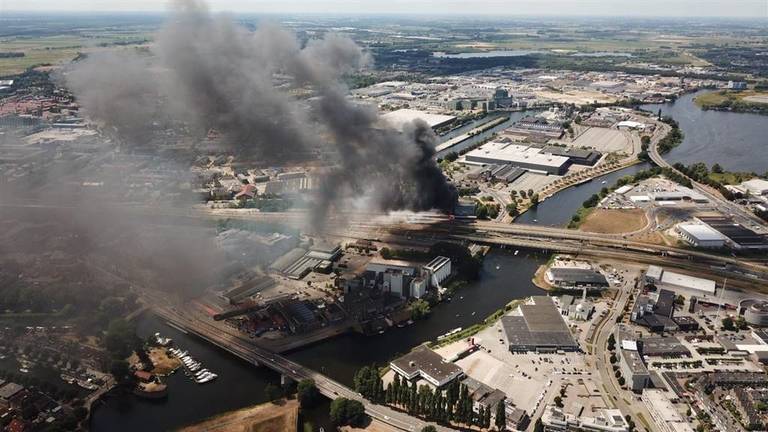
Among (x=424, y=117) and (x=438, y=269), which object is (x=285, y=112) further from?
(x=424, y=117)

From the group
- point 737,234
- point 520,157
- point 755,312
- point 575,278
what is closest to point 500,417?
point 575,278

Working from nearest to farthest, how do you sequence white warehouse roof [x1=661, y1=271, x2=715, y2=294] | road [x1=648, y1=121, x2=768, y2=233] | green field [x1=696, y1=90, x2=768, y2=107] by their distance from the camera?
white warehouse roof [x1=661, y1=271, x2=715, y2=294] < road [x1=648, y1=121, x2=768, y2=233] < green field [x1=696, y1=90, x2=768, y2=107]

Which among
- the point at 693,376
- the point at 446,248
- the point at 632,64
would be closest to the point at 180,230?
the point at 446,248

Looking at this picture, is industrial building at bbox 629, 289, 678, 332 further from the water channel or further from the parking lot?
the water channel

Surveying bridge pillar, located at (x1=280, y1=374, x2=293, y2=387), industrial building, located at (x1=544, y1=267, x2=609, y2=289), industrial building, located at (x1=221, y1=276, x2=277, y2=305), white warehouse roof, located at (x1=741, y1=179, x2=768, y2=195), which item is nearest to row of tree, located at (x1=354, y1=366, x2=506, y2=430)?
bridge pillar, located at (x1=280, y1=374, x2=293, y2=387)

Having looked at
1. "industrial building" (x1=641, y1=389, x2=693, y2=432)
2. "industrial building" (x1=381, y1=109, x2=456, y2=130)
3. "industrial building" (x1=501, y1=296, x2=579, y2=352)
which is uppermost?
"industrial building" (x1=381, y1=109, x2=456, y2=130)

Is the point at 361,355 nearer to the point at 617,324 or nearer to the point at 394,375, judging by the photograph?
the point at 394,375

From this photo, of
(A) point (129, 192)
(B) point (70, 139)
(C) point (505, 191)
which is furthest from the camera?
(B) point (70, 139)
